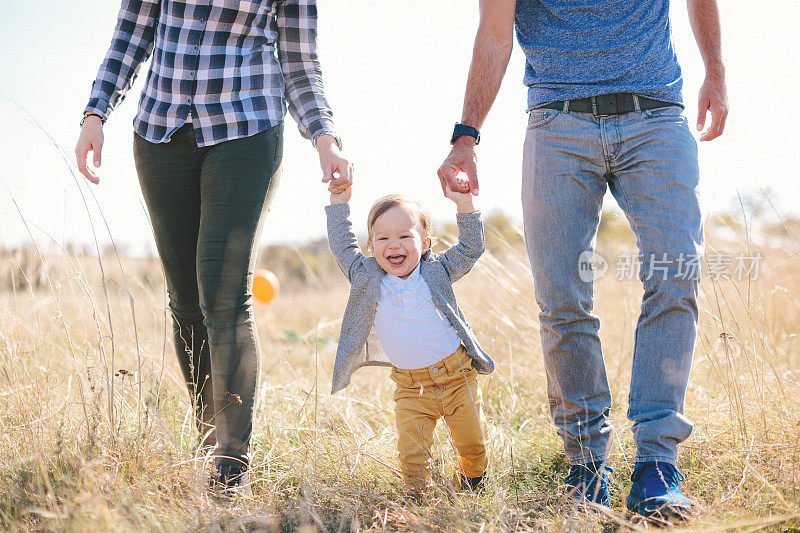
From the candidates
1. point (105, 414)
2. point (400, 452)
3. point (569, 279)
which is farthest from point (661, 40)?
point (105, 414)

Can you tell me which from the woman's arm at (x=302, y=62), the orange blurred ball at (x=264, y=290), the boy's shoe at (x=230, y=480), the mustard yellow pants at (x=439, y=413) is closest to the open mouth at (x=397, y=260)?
the mustard yellow pants at (x=439, y=413)

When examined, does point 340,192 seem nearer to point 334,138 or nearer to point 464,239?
point 334,138

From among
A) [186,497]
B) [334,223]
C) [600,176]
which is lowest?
[186,497]

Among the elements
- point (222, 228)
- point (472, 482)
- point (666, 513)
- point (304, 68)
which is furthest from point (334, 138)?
point (666, 513)

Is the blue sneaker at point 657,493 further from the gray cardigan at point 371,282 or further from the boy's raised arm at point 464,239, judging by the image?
the boy's raised arm at point 464,239

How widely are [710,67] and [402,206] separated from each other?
1184 millimetres

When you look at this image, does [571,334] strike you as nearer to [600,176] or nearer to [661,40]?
[600,176]

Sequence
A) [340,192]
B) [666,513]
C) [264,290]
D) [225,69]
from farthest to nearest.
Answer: [264,290]
[340,192]
[225,69]
[666,513]

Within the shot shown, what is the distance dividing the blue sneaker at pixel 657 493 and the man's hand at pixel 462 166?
1.02 metres

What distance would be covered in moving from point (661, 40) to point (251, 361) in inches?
68.1

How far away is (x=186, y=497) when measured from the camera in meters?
1.95

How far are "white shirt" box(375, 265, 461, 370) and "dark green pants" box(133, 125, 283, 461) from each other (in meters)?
0.46

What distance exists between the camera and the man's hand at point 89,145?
2.24m

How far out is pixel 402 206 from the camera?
2271 mm
